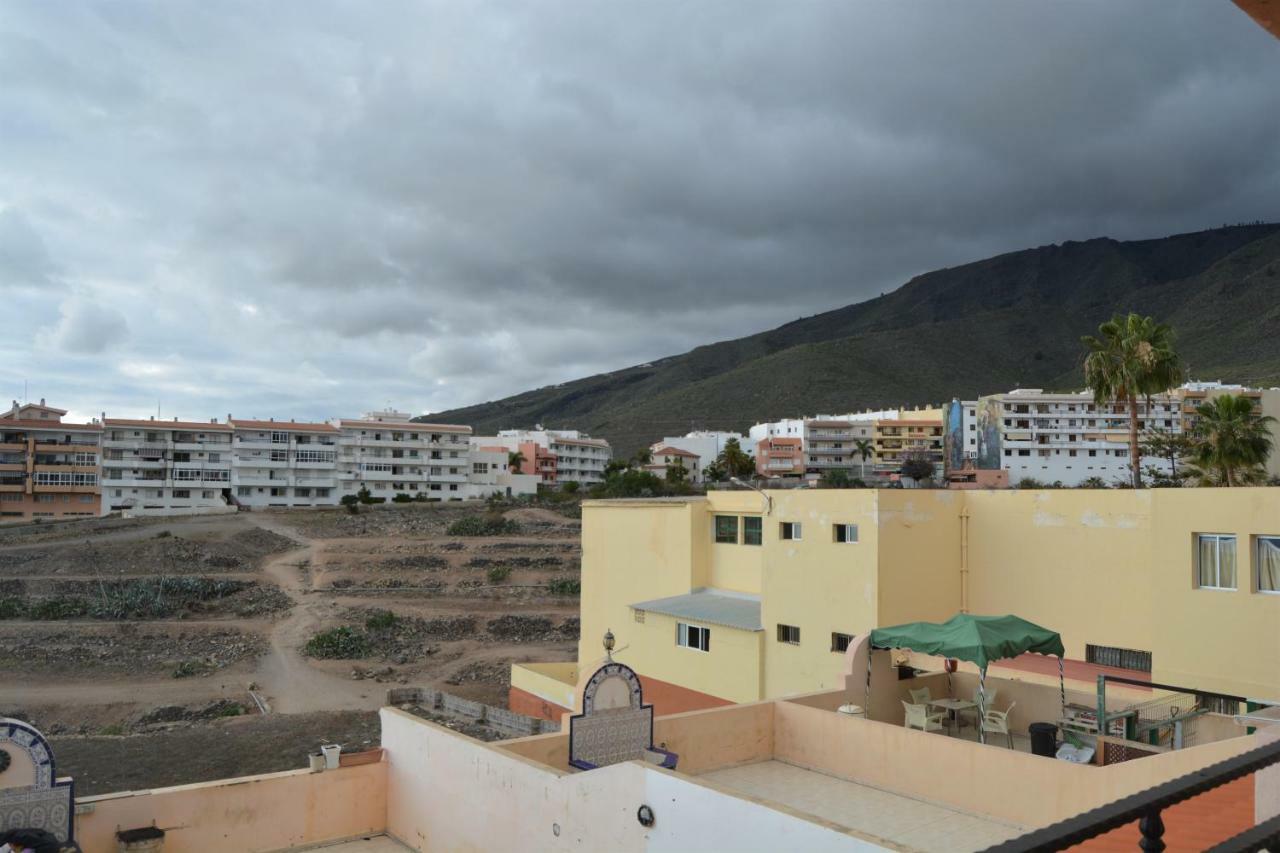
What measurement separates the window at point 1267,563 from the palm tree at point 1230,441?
19055 millimetres

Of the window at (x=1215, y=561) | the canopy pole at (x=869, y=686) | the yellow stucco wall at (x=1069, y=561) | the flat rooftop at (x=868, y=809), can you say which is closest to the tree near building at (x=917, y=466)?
the yellow stucco wall at (x=1069, y=561)

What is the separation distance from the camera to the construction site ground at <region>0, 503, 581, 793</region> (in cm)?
3222

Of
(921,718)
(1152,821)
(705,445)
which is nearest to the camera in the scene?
(1152,821)

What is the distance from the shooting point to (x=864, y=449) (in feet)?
325

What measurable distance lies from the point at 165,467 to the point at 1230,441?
78.7 m

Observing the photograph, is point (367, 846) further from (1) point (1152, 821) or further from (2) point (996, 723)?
(1) point (1152, 821)

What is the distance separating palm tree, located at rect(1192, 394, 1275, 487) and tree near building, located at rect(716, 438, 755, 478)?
62.0 meters

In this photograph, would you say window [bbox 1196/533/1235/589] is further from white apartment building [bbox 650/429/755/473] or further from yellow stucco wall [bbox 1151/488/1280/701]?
white apartment building [bbox 650/429/755/473]

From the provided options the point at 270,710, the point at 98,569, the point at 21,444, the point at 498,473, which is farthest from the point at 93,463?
the point at 270,710

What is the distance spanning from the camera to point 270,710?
36094mm

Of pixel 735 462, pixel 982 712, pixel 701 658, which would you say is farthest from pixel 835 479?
pixel 982 712

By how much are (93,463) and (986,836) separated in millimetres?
84717

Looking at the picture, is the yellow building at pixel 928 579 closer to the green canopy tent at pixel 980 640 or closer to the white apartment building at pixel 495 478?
the green canopy tent at pixel 980 640

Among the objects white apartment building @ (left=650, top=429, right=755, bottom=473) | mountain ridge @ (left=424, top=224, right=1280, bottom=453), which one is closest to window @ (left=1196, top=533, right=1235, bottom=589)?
white apartment building @ (left=650, top=429, right=755, bottom=473)
